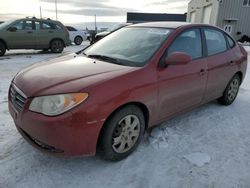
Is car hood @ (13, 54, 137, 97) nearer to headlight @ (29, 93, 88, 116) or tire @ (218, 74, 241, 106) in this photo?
headlight @ (29, 93, 88, 116)

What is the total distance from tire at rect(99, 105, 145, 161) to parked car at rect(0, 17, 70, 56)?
9.04 meters

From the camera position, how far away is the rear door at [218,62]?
12.8ft

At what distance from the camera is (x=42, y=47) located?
A: 11383 mm

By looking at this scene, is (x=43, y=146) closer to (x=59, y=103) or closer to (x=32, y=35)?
(x=59, y=103)

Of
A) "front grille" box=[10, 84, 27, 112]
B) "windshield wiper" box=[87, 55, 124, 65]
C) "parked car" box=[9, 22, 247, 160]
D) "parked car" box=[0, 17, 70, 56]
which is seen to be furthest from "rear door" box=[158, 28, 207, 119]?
"parked car" box=[0, 17, 70, 56]

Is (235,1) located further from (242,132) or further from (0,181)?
(0,181)

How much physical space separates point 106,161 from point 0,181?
3.65ft

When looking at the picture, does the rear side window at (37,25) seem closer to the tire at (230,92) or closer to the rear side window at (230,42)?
the rear side window at (230,42)

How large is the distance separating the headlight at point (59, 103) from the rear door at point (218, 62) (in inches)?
90.8

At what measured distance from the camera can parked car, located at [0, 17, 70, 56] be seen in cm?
1016

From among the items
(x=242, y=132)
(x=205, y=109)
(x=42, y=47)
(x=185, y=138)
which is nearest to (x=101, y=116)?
(x=185, y=138)

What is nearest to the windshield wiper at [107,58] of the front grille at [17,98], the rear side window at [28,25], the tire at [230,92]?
the front grille at [17,98]

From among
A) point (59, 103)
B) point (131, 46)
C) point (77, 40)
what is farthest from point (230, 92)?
point (77, 40)

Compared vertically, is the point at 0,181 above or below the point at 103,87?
below
